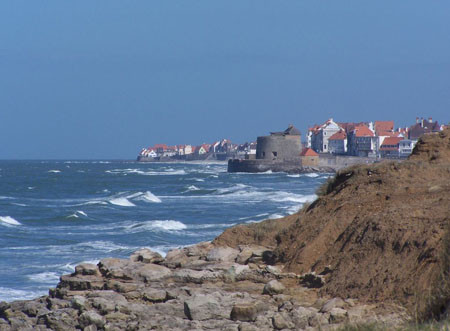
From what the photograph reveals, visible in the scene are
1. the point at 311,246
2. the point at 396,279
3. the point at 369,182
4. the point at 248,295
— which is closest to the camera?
the point at 396,279

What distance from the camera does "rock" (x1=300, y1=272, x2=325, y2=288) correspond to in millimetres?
9914

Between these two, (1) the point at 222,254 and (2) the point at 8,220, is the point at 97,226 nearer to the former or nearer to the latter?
(2) the point at 8,220

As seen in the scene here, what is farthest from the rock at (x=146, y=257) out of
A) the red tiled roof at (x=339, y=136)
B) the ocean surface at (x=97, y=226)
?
the red tiled roof at (x=339, y=136)

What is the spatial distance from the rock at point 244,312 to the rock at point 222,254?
283 cm

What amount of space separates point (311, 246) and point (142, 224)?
56.4 ft

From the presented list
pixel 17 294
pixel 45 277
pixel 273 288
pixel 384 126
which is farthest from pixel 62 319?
pixel 384 126

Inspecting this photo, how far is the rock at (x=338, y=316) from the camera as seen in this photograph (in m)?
8.28

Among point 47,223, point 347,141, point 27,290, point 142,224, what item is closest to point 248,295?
point 27,290

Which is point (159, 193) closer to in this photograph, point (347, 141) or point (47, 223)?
point (47, 223)

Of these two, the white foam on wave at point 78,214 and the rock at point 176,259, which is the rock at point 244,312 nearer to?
the rock at point 176,259

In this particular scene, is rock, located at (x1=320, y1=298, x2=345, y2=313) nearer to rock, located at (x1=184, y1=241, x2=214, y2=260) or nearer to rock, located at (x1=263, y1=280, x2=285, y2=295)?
rock, located at (x1=263, y1=280, x2=285, y2=295)

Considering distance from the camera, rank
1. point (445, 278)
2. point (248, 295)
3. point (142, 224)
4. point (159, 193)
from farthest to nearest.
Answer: point (159, 193) → point (142, 224) → point (248, 295) → point (445, 278)

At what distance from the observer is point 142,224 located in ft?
91.5

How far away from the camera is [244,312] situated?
8.73 meters
